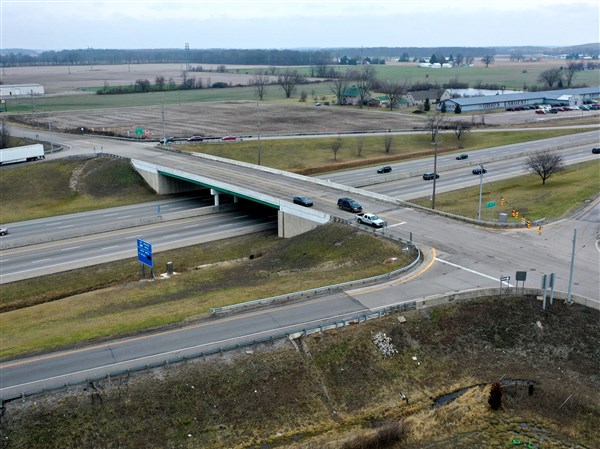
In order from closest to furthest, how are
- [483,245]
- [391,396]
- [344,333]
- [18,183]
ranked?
[391,396] < [344,333] < [483,245] < [18,183]

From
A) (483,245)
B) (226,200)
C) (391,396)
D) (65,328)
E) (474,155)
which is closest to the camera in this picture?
(391,396)

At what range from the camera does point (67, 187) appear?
78312mm

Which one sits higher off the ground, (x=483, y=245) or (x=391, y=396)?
(x=483, y=245)

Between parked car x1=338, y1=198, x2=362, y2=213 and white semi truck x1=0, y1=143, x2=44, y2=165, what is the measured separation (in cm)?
5240

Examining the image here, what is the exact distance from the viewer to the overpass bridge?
187 feet

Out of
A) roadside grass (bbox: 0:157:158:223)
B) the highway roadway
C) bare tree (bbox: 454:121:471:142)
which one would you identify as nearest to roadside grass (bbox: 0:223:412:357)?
the highway roadway

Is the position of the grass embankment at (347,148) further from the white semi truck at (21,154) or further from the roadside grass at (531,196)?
the roadside grass at (531,196)

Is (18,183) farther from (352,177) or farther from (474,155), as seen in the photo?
(474,155)

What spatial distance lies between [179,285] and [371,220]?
1702 cm

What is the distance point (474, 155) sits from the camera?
92.6m

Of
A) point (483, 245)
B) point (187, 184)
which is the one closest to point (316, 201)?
point (483, 245)

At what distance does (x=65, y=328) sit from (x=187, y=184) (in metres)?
45.3

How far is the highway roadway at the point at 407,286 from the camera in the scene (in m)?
29.2

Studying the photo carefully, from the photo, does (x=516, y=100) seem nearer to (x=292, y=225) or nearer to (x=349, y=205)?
(x=349, y=205)
